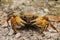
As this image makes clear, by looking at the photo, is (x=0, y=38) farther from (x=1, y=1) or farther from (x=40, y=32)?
(x=1, y=1)

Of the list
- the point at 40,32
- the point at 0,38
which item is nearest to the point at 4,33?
the point at 0,38

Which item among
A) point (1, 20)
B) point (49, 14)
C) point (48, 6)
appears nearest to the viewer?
point (1, 20)

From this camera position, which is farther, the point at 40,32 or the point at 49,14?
the point at 49,14

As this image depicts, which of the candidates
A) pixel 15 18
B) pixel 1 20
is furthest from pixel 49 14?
pixel 15 18

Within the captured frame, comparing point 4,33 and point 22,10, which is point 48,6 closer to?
point 22,10

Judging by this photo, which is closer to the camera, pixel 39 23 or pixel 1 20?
pixel 39 23

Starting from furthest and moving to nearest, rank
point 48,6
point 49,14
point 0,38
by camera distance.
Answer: point 48,6, point 49,14, point 0,38

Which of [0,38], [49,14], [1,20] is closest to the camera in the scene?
[0,38]

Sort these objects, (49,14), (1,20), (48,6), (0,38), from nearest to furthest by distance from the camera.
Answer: (0,38) < (1,20) < (49,14) < (48,6)
